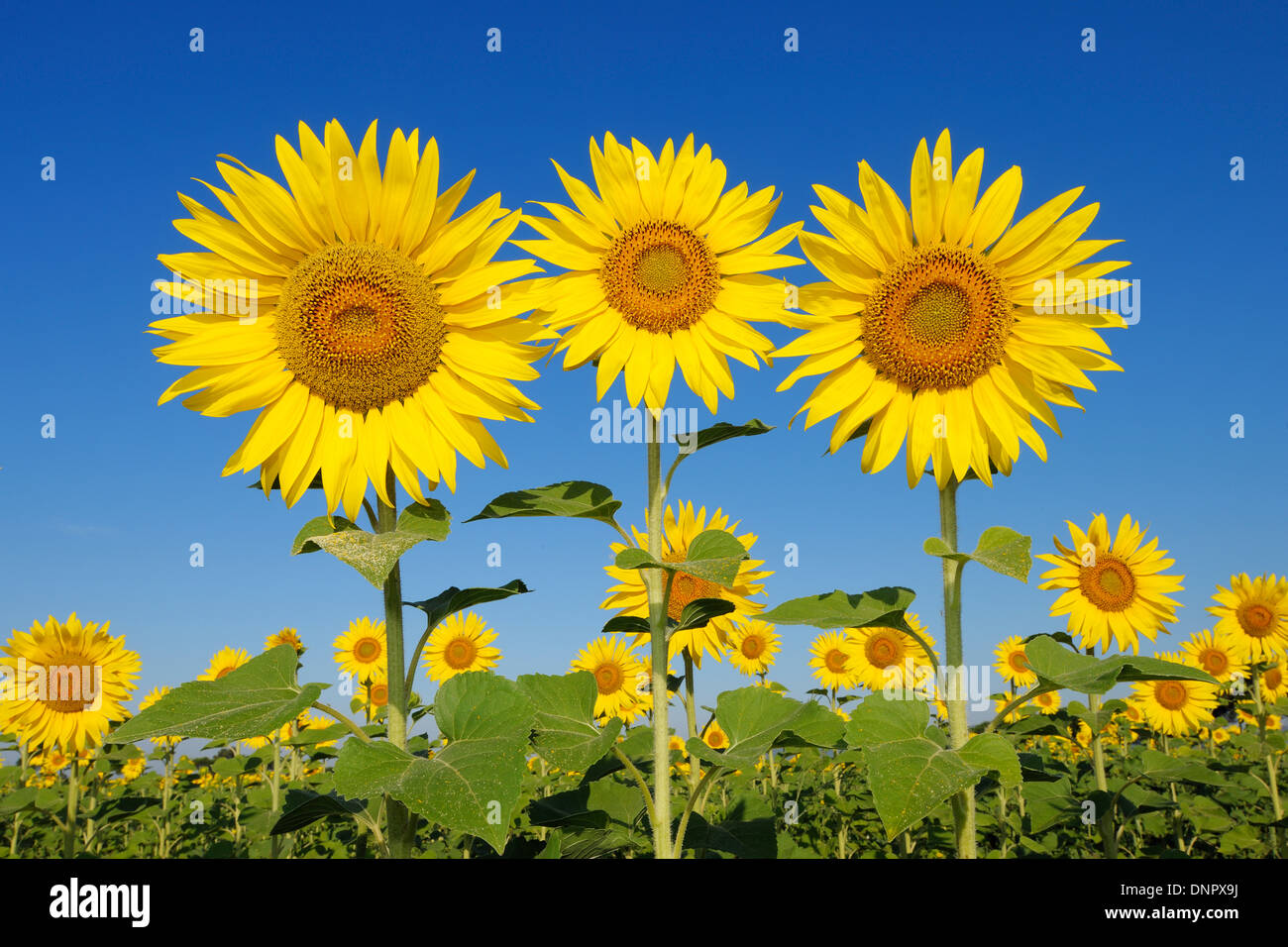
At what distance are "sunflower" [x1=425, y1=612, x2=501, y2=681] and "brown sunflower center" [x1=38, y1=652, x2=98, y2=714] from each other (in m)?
4.29

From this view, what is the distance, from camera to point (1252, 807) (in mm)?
14125

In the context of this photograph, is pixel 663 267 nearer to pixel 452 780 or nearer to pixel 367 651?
pixel 452 780

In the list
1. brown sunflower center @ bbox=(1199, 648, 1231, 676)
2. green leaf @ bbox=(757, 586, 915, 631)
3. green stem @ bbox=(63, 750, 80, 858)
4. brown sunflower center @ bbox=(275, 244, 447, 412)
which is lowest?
green stem @ bbox=(63, 750, 80, 858)

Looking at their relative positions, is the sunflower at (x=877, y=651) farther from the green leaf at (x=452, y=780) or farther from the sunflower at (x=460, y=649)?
the green leaf at (x=452, y=780)

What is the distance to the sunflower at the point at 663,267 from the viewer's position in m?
4.02

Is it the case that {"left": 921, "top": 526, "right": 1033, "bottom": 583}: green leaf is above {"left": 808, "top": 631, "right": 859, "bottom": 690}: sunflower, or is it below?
above

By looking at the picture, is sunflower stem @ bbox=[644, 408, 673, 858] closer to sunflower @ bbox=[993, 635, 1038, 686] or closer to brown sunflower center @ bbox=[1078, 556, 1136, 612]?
brown sunflower center @ bbox=[1078, 556, 1136, 612]

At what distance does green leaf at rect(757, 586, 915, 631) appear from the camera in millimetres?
3654

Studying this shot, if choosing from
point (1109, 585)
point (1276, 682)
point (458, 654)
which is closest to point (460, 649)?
point (458, 654)

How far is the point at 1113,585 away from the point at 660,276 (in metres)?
5.43

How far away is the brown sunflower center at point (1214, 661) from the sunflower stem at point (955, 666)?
429 inches

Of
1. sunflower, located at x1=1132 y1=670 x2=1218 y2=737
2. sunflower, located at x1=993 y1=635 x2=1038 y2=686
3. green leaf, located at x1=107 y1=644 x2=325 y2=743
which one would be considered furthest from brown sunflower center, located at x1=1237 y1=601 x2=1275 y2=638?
green leaf, located at x1=107 y1=644 x2=325 y2=743
